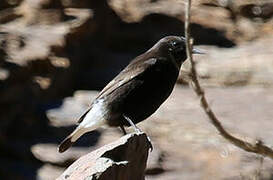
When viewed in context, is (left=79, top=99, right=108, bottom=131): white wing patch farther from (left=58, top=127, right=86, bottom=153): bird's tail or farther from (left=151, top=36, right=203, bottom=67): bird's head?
(left=151, top=36, right=203, bottom=67): bird's head

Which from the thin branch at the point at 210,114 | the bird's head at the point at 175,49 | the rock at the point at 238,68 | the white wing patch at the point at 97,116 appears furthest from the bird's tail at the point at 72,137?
the thin branch at the point at 210,114

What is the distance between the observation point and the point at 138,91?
221 inches

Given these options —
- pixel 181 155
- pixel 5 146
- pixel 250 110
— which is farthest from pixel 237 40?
pixel 5 146

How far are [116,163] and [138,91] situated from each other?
1.68m

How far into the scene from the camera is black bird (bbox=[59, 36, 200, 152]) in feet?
18.4

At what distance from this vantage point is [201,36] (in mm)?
9047

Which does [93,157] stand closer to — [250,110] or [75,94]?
[250,110]

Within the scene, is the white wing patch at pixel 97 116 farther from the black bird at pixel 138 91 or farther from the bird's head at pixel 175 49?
the bird's head at pixel 175 49

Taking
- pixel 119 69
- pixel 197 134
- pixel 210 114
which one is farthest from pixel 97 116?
pixel 210 114

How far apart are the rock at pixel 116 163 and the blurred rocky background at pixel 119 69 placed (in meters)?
2.34

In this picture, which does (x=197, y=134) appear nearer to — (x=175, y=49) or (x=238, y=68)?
(x=238, y=68)

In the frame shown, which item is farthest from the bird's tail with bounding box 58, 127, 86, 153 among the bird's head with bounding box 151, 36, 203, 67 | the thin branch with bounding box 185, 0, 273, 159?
the thin branch with bounding box 185, 0, 273, 159

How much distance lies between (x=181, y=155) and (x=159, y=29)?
2161mm

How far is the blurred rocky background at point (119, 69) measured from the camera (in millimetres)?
7367
